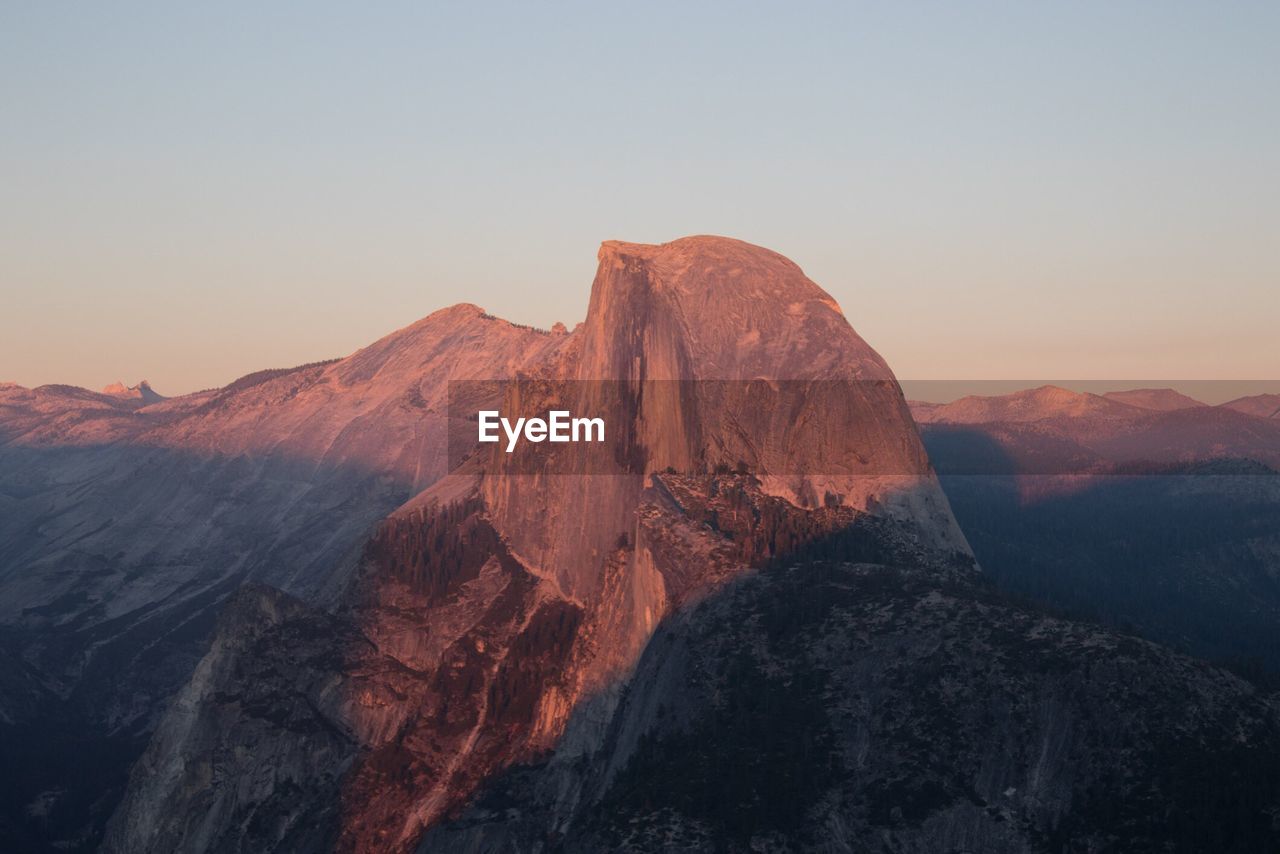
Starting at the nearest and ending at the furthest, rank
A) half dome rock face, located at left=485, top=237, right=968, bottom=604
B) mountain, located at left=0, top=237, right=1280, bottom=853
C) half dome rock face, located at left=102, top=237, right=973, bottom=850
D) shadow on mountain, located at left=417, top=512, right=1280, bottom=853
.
→ shadow on mountain, located at left=417, top=512, right=1280, bottom=853 → mountain, located at left=0, top=237, right=1280, bottom=853 → half dome rock face, located at left=102, top=237, right=973, bottom=850 → half dome rock face, located at left=485, top=237, right=968, bottom=604

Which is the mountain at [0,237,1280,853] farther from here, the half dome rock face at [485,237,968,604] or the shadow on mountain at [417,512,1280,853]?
the half dome rock face at [485,237,968,604]

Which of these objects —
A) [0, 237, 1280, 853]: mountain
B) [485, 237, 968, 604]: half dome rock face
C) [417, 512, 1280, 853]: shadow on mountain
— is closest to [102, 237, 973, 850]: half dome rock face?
[485, 237, 968, 604]: half dome rock face

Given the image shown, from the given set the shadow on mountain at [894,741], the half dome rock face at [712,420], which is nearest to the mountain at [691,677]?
the shadow on mountain at [894,741]

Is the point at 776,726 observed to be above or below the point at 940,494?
below

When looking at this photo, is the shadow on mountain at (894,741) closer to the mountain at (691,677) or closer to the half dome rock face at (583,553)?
the mountain at (691,677)

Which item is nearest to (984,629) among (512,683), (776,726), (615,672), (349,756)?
(776,726)

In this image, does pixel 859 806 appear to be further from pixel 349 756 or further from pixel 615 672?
pixel 349 756

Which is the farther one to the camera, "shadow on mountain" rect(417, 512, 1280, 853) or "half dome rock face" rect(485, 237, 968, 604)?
"half dome rock face" rect(485, 237, 968, 604)

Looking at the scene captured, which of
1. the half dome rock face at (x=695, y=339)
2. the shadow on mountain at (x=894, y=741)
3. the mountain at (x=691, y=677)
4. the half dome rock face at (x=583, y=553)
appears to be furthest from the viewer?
the half dome rock face at (x=695, y=339)

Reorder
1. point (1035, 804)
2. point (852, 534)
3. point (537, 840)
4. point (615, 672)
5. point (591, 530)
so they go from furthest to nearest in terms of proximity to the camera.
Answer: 1. point (591, 530)
2. point (852, 534)
3. point (615, 672)
4. point (537, 840)
5. point (1035, 804)

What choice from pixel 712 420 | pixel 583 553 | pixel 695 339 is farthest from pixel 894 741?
pixel 695 339

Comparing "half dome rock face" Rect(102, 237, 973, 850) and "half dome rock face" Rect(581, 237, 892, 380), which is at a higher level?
"half dome rock face" Rect(581, 237, 892, 380)
